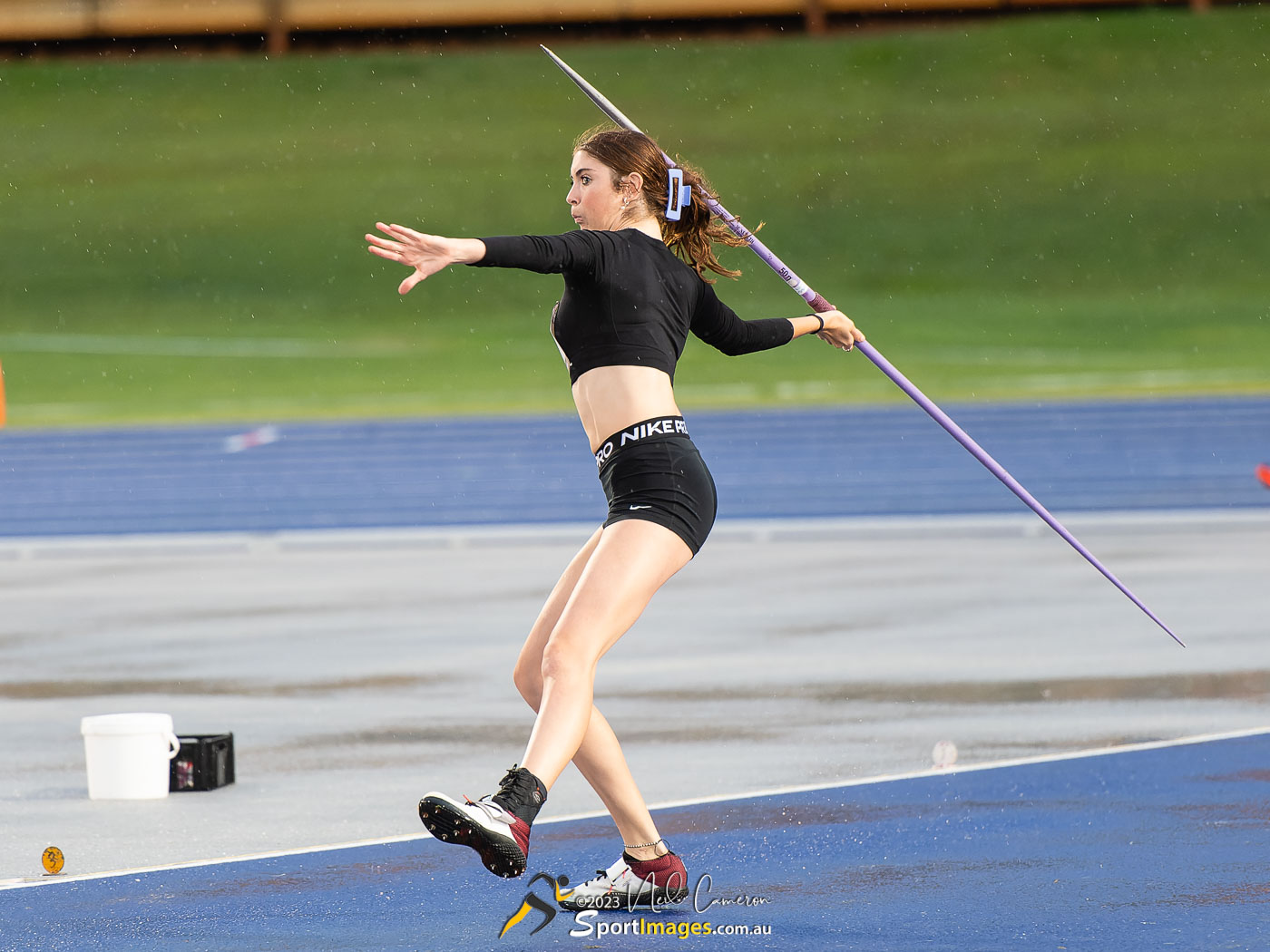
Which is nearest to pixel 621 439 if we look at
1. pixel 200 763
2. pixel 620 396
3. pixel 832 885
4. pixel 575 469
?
pixel 620 396

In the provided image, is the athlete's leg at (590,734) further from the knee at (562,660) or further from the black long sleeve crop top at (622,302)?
the black long sleeve crop top at (622,302)

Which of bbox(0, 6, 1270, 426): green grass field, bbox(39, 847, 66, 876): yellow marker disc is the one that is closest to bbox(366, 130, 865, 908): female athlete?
bbox(39, 847, 66, 876): yellow marker disc

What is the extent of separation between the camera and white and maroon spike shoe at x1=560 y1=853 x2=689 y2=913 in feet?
19.2

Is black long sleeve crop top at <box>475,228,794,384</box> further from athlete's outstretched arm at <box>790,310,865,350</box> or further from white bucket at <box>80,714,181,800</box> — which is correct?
white bucket at <box>80,714,181,800</box>

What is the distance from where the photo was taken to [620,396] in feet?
18.7

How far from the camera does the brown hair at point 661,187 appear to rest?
5816mm

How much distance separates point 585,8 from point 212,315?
13.8m

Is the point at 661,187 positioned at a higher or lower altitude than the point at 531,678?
higher

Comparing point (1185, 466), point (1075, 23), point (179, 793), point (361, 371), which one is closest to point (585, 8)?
point (1075, 23)

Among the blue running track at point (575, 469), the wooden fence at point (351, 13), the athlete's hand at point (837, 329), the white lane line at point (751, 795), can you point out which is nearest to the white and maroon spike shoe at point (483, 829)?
the white lane line at point (751, 795)

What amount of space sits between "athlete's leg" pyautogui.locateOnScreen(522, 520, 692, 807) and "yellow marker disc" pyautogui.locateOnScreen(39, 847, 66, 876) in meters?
1.83

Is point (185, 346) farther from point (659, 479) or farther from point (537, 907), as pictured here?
point (659, 479)

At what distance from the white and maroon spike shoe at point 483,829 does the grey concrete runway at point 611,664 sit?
1992 mm

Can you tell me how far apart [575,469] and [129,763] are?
46.0ft
